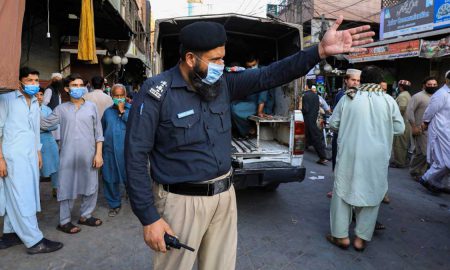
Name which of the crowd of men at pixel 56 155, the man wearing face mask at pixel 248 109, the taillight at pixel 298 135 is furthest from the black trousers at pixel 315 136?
the crowd of men at pixel 56 155

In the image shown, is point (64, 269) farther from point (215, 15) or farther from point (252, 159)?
point (215, 15)

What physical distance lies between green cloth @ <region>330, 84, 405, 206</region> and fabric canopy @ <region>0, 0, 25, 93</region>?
129 inches

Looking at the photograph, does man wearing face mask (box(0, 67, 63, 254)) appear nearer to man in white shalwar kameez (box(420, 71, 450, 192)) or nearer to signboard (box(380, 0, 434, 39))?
man in white shalwar kameez (box(420, 71, 450, 192))

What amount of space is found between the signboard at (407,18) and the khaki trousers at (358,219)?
10.8 metres

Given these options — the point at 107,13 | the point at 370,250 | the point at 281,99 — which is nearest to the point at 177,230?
the point at 370,250

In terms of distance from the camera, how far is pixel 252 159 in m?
4.81

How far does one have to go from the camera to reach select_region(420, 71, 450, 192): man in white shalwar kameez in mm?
5348

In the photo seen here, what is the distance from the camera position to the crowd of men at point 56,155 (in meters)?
3.45

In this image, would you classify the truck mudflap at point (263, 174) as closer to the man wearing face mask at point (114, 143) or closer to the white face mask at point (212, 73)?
the man wearing face mask at point (114, 143)

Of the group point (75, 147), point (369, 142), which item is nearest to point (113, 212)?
point (75, 147)

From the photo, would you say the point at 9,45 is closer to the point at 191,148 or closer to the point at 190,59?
the point at 190,59

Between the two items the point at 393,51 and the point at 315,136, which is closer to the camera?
the point at 315,136

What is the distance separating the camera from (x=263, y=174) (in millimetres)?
4402

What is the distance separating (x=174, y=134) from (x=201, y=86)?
31 centimetres
